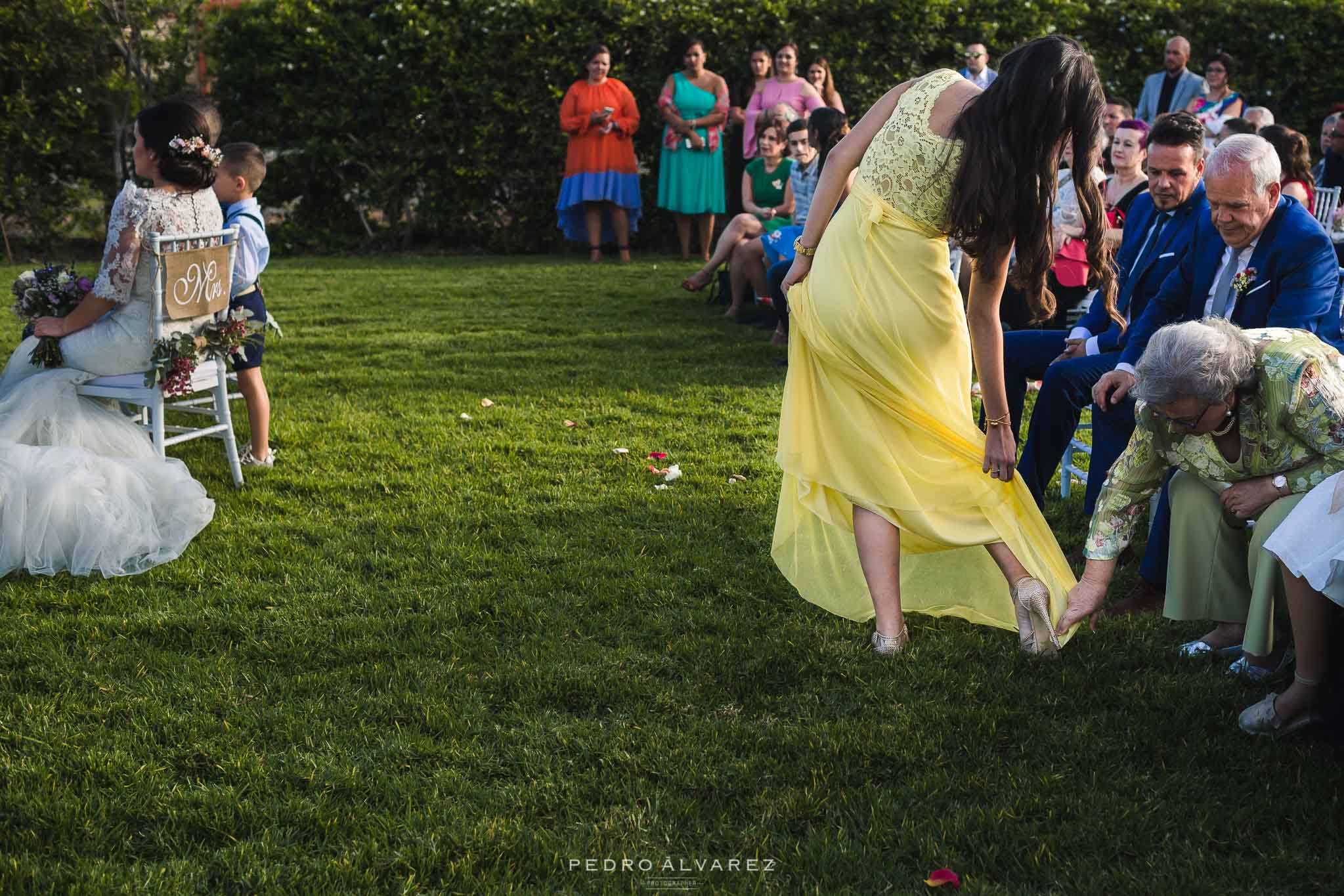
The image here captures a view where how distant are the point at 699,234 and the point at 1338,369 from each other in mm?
10077

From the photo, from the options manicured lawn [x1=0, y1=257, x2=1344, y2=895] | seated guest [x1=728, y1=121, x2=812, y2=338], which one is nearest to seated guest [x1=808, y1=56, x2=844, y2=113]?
seated guest [x1=728, y1=121, x2=812, y2=338]

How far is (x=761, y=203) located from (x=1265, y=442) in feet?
22.9

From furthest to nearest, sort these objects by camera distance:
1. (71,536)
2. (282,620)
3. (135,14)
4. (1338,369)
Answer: (135,14) → (71,536) → (282,620) → (1338,369)

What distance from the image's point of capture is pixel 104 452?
15.9ft

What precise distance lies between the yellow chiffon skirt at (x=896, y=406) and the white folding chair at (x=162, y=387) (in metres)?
2.62

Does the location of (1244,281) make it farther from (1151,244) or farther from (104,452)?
(104,452)

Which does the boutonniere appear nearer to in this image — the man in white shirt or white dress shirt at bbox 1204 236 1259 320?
white dress shirt at bbox 1204 236 1259 320

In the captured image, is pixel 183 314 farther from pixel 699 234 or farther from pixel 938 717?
pixel 699 234

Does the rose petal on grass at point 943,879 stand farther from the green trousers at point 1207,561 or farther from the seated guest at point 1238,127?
the seated guest at point 1238,127

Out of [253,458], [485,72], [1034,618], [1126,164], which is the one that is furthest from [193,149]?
[485,72]

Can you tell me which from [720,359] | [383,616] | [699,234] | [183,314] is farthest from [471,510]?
[699,234]

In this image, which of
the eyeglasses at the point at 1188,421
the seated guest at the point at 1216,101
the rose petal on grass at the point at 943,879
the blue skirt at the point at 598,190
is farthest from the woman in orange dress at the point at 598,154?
the rose petal on grass at the point at 943,879

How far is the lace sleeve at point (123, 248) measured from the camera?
4.89 m

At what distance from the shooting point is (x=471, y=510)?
4.99m
